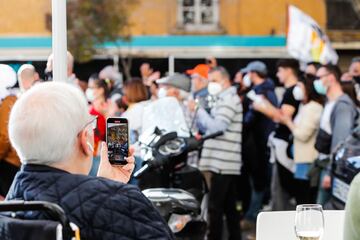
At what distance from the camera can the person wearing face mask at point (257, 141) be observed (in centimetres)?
1244

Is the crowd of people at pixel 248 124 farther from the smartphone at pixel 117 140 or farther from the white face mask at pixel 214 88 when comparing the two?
the smartphone at pixel 117 140

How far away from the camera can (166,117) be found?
9.48 meters

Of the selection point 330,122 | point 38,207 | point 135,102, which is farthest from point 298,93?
point 38,207

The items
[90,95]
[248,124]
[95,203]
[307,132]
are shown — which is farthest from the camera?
[248,124]

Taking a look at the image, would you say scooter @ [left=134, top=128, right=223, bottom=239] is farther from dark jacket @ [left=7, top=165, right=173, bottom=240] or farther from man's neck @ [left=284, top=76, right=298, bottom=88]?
dark jacket @ [left=7, top=165, right=173, bottom=240]

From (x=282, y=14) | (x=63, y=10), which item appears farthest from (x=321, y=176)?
(x=282, y=14)

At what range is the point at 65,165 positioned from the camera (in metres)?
3.67

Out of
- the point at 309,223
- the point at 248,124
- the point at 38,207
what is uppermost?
the point at 38,207

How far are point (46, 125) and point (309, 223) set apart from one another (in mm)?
1378

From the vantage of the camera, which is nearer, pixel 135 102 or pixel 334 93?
pixel 334 93

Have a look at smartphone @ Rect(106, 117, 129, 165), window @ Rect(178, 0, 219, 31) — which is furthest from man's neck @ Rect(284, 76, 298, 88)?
window @ Rect(178, 0, 219, 31)

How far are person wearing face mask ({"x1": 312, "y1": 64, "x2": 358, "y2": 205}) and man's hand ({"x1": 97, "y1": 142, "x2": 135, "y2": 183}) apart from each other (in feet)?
18.1

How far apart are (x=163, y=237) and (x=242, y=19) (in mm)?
25564

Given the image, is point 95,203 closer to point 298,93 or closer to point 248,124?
point 298,93
